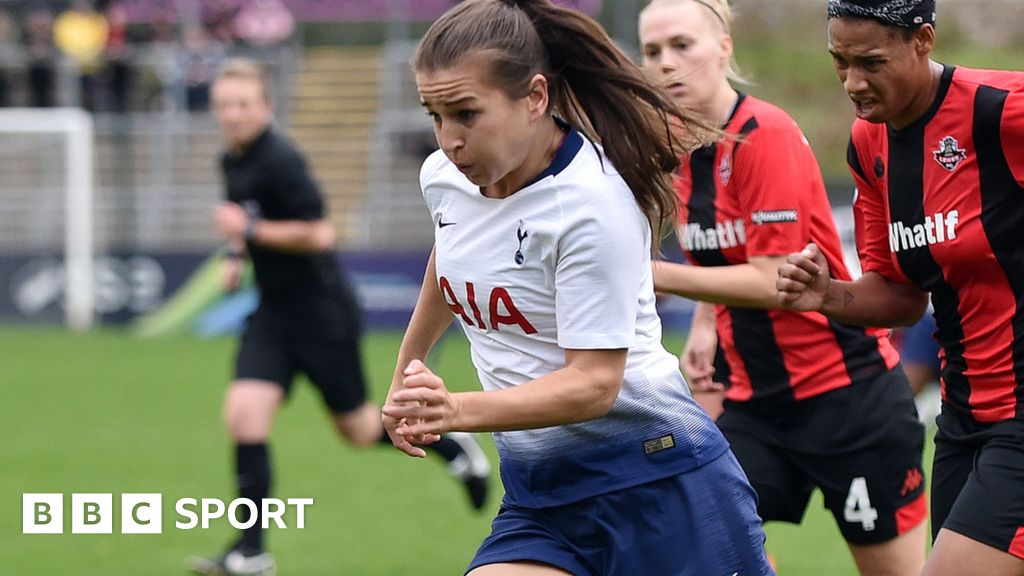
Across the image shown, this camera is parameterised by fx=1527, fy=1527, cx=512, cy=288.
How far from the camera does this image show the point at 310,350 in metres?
7.18

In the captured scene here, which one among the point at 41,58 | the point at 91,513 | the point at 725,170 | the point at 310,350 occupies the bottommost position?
the point at 91,513

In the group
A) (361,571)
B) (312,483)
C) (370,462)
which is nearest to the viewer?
(361,571)

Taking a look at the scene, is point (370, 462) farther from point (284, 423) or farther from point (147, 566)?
point (147, 566)

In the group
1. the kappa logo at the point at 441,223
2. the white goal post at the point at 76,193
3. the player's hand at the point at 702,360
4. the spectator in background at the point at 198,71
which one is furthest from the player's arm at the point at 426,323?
the spectator in background at the point at 198,71

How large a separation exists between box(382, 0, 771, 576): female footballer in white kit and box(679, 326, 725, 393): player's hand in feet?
4.57

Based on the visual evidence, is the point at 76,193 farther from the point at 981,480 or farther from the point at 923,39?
the point at 981,480

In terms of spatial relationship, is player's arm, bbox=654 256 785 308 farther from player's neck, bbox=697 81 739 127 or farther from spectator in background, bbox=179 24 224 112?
spectator in background, bbox=179 24 224 112

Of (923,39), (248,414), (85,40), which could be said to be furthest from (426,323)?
(85,40)

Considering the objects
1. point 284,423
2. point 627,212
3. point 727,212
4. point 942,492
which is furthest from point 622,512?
point 284,423

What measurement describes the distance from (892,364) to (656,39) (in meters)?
1.26

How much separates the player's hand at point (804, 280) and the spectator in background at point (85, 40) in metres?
17.7

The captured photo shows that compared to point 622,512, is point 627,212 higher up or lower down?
higher up

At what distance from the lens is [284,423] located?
11344 mm

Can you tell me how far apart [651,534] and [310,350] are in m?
4.00
